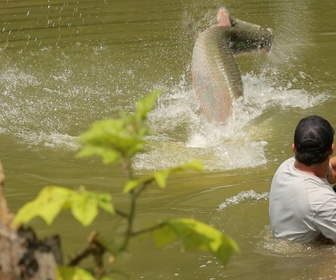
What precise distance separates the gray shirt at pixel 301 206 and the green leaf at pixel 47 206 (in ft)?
9.05

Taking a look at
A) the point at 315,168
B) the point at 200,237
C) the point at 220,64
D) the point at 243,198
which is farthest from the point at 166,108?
the point at 200,237

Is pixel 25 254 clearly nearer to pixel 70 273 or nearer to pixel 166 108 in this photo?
pixel 70 273

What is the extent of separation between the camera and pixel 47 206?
6.73ft

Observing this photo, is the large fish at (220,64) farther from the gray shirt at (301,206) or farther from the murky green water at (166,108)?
the gray shirt at (301,206)

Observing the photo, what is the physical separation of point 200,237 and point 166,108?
259 inches

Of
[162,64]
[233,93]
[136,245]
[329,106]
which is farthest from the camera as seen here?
[162,64]

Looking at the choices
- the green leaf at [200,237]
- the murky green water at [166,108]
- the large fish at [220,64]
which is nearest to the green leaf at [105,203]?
the green leaf at [200,237]

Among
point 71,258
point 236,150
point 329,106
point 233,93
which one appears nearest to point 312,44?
point 329,106

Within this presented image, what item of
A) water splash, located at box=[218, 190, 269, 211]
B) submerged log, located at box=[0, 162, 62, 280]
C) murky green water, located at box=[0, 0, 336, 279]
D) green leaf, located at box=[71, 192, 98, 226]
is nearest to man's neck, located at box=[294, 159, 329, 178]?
murky green water, located at box=[0, 0, 336, 279]

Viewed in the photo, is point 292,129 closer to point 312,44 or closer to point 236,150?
point 236,150

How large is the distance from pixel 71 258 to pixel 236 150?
5.17 metres

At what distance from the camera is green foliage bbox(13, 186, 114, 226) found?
6.59ft

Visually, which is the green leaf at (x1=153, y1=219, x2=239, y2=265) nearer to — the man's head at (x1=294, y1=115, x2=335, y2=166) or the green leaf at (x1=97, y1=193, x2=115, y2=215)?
the green leaf at (x1=97, y1=193, x2=115, y2=215)

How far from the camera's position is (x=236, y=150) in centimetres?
738
